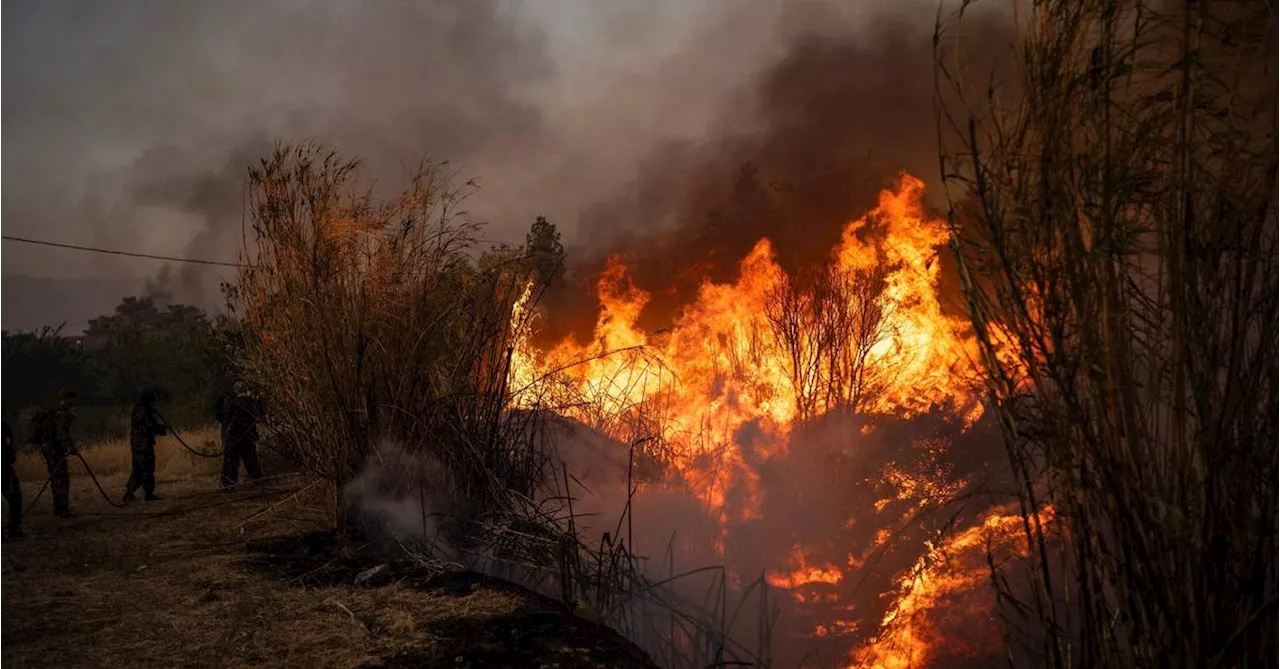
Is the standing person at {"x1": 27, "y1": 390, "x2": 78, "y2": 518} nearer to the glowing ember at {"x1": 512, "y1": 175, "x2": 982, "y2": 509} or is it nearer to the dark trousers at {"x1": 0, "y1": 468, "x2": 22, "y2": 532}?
the dark trousers at {"x1": 0, "y1": 468, "x2": 22, "y2": 532}

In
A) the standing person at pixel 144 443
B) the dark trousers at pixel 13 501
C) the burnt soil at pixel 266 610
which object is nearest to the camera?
the burnt soil at pixel 266 610

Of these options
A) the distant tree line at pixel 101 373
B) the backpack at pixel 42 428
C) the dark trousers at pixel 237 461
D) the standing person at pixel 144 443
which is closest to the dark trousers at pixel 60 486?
the backpack at pixel 42 428

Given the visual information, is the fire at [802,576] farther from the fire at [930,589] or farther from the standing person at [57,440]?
the standing person at [57,440]

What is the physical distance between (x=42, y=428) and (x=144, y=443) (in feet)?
4.86

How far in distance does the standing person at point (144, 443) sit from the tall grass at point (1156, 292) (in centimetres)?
1089

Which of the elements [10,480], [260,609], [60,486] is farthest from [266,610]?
[60,486]

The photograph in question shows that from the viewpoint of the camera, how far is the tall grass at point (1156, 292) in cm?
240

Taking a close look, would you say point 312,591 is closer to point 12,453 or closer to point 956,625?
point 12,453

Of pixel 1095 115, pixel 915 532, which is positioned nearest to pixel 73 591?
pixel 1095 115

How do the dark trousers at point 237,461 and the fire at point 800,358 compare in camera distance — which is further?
the fire at point 800,358

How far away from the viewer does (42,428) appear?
885 cm

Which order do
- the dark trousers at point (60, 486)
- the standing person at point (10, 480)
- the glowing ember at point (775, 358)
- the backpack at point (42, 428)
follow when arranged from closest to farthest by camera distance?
the standing person at point (10, 480), the backpack at point (42, 428), the dark trousers at point (60, 486), the glowing ember at point (775, 358)

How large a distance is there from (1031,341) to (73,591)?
7.16 m

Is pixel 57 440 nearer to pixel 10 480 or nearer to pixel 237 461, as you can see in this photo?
pixel 10 480
